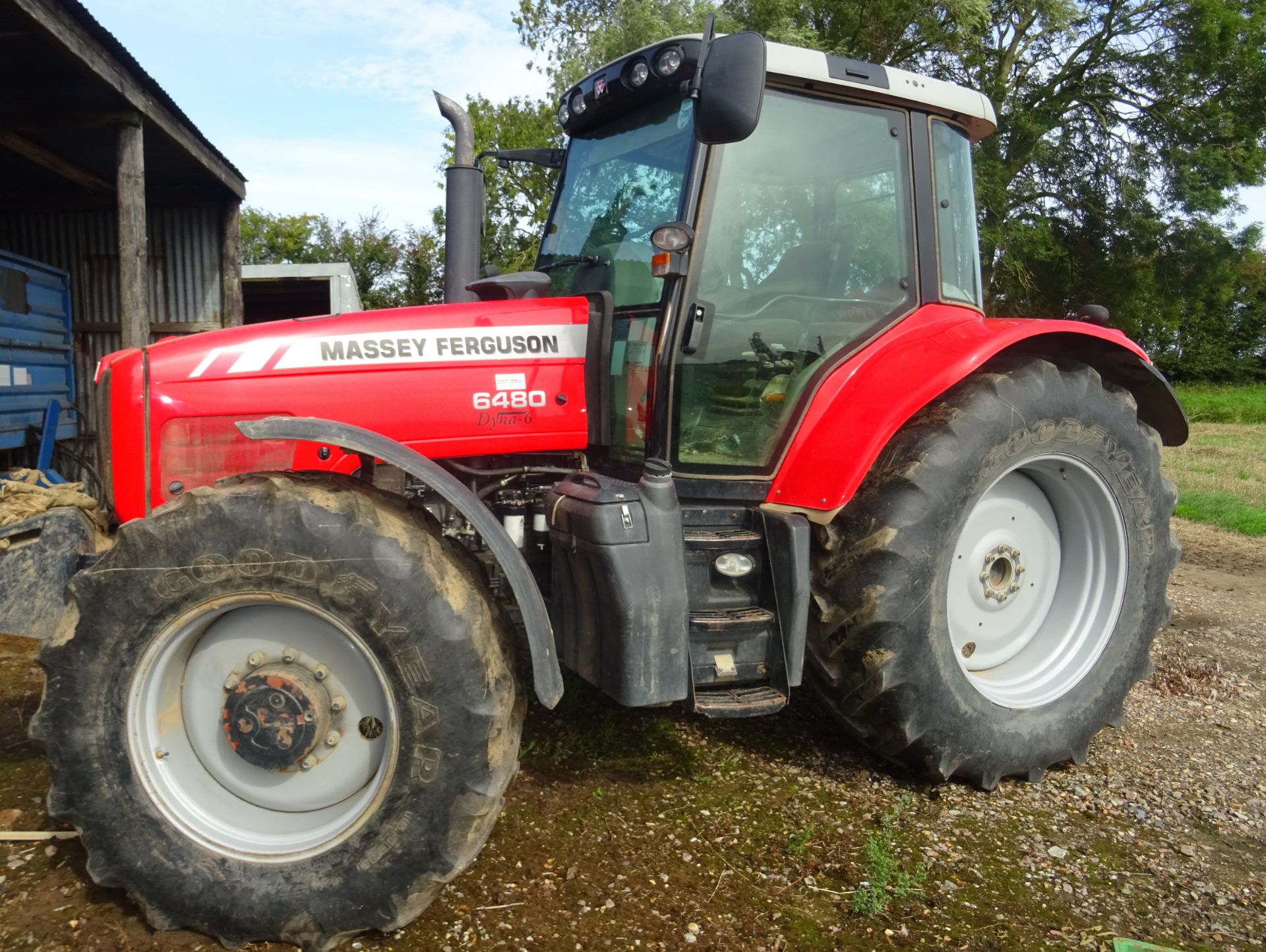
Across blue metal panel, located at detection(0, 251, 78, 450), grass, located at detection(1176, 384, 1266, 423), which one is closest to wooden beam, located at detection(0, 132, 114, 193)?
blue metal panel, located at detection(0, 251, 78, 450)

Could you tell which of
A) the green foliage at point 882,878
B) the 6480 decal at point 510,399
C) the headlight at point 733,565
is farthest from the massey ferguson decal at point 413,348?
the green foliage at point 882,878

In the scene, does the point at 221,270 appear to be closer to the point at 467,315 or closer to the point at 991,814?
the point at 467,315

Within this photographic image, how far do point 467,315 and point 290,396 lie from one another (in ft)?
1.91

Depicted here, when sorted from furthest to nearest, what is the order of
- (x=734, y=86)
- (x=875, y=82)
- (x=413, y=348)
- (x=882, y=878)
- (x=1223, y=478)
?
(x=1223, y=478) → (x=875, y=82) → (x=413, y=348) → (x=882, y=878) → (x=734, y=86)

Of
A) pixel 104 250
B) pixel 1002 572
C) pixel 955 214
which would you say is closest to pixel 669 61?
pixel 955 214

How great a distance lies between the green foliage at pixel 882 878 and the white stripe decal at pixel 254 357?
7.26ft

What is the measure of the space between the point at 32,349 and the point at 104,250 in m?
2.00

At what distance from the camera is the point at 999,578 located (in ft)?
10.8

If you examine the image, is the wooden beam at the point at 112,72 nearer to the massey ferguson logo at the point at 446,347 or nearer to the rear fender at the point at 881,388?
the massey ferguson logo at the point at 446,347

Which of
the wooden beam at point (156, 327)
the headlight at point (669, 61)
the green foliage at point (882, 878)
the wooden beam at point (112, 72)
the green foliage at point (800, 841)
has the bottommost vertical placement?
the green foliage at point (882, 878)

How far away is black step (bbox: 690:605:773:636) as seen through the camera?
2678 mm

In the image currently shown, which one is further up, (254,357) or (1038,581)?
(254,357)

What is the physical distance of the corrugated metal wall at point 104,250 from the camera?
9883 mm

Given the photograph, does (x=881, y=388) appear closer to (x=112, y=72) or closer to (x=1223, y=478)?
(x=112, y=72)
